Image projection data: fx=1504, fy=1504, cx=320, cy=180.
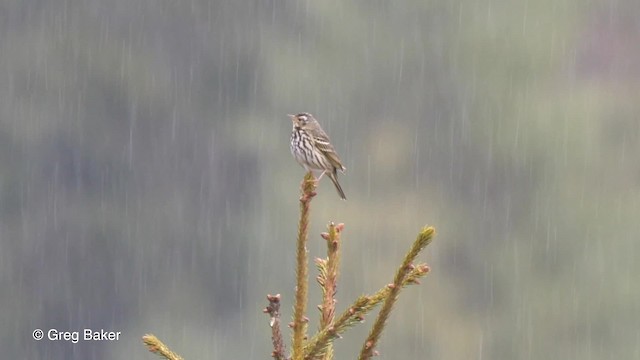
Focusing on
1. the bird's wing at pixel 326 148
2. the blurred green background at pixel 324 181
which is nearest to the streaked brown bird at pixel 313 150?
the bird's wing at pixel 326 148

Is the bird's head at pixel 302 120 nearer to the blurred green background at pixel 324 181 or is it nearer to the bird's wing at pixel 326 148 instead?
the bird's wing at pixel 326 148

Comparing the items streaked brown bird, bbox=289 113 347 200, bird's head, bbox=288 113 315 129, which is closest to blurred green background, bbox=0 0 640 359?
bird's head, bbox=288 113 315 129

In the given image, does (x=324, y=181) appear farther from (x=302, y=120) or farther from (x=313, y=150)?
(x=313, y=150)

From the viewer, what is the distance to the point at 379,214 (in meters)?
58.7

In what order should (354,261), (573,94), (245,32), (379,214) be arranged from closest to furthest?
1. (354,261)
2. (379,214)
3. (573,94)
4. (245,32)

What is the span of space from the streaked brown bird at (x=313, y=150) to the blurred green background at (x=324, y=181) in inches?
1308

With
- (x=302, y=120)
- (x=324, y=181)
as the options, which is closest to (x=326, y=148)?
(x=302, y=120)

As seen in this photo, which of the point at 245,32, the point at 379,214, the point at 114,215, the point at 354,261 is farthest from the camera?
the point at 245,32

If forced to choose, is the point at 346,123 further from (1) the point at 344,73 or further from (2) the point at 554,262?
(2) the point at 554,262

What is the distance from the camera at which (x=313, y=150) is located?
8.77 meters

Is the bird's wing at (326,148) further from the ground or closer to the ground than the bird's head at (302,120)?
closer to the ground

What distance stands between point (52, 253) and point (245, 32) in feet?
68.4

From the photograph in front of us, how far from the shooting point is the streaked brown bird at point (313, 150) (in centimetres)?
873

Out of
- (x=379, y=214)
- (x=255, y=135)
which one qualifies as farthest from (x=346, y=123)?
A: (x=379, y=214)
